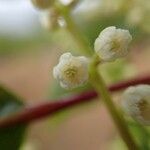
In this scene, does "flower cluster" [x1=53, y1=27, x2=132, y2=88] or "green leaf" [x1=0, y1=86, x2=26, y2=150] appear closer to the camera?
"flower cluster" [x1=53, y1=27, x2=132, y2=88]

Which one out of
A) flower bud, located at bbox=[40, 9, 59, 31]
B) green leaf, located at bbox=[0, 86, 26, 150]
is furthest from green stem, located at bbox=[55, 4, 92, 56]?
green leaf, located at bbox=[0, 86, 26, 150]

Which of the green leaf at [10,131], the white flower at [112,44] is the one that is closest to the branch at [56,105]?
the green leaf at [10,131]

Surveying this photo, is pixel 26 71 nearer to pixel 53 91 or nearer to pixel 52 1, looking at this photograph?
A: pixel 53 91

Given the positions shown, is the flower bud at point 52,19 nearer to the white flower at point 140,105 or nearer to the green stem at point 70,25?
the green stem at point 70,25

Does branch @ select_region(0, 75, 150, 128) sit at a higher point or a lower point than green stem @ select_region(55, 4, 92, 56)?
lower

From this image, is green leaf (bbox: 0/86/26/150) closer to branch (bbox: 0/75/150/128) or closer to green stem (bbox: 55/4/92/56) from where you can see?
branch (bbox: 0/75/150/128)

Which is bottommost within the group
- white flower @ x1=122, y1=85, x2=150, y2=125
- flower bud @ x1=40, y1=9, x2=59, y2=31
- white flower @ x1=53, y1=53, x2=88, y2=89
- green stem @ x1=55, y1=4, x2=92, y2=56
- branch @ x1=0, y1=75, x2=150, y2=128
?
white flower @ x1=122, y1=85, x2=150, y2=125

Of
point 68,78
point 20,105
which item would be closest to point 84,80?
point 68,78

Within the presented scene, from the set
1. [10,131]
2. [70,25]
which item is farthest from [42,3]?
[10,131]
